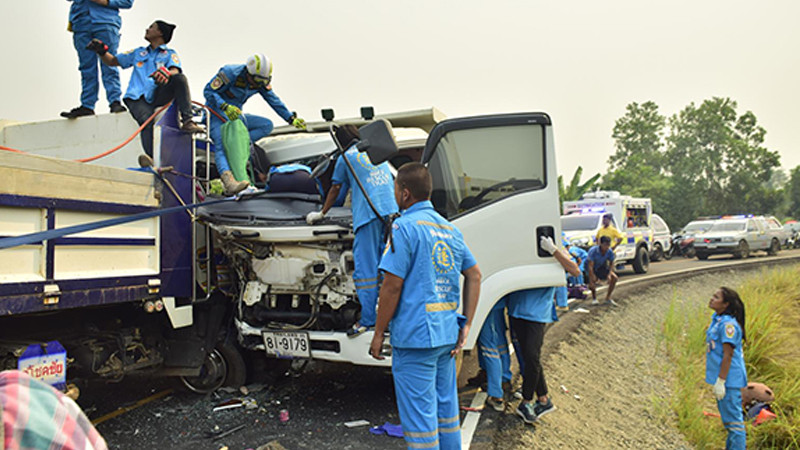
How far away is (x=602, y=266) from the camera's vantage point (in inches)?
410

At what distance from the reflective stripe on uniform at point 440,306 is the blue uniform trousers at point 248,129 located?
9.12 ft

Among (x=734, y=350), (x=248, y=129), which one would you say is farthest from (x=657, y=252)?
(x=248, y=129)

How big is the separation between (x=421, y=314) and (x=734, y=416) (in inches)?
152

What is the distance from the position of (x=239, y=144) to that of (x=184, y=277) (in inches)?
53.0

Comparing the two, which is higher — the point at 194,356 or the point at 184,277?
the point at 184,277

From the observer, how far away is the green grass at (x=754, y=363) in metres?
6.06

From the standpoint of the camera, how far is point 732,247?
1928 centimetres

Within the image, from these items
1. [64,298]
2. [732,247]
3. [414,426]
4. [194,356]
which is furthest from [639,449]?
[732,247]

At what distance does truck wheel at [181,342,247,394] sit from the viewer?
15.3 feet

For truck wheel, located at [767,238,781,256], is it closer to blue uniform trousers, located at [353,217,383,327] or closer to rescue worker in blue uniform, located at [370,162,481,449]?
blue uniform trousers, located at [353,217,383,327]

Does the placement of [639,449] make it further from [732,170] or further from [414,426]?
[732,170]

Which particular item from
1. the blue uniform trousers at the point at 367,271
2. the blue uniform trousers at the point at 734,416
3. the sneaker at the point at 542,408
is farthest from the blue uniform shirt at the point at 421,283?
the blue uniform trousers at the point at 734,416

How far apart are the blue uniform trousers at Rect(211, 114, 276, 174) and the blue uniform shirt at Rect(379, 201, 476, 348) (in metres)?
2.57

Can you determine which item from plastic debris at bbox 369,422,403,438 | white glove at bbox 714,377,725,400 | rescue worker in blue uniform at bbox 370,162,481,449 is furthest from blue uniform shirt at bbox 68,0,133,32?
white glove at bbox 714,377,725,400
